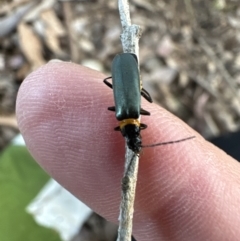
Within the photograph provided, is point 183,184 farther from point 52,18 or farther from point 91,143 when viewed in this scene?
point 52,18

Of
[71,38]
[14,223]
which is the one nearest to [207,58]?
[71,38]

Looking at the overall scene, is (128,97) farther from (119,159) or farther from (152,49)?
(152,49)

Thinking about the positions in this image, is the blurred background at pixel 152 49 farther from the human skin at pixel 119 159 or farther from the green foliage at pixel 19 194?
the human skin at pixel 119 159

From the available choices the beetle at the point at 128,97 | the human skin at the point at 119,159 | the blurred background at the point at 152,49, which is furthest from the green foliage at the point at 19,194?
the beetle at the point at 128,97

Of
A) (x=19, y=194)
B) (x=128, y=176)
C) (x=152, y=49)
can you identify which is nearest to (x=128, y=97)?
(x=128, y=176)

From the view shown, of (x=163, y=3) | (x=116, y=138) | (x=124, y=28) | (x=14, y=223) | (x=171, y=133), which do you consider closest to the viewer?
(x=124, y=28)

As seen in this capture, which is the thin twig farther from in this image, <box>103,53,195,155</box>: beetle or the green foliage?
the green foliage
